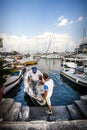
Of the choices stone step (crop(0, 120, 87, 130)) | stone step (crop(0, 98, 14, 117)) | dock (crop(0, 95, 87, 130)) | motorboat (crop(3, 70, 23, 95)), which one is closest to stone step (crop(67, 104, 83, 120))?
dock (crop(0, 95, 87, 130))

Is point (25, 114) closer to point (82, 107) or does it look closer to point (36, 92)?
point (82, 107)

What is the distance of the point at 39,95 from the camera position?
415 cm

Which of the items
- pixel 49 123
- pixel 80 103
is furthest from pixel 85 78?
pixel 49 123

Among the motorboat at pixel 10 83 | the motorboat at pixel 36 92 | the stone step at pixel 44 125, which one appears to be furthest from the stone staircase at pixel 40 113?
the motorboat at pixel 10 83

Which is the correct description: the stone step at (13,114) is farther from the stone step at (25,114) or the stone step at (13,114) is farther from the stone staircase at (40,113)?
the stone step at (25,114)

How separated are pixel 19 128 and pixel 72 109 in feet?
4.90

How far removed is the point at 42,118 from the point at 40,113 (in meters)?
0.24

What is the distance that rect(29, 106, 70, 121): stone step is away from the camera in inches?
104

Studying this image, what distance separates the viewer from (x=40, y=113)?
2871mm

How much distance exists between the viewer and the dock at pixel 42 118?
1919 mm

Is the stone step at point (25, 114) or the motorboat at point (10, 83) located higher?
the stone step at point (25, 114)

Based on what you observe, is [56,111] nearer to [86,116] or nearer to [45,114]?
[45,114]

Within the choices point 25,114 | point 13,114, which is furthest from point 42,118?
point 13,114

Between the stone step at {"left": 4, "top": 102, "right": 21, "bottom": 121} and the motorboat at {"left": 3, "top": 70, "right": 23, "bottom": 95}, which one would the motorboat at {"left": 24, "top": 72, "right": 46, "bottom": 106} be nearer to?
the stone step at {"left": 4, "top": 102, "right": 21, "bottom": 121}
